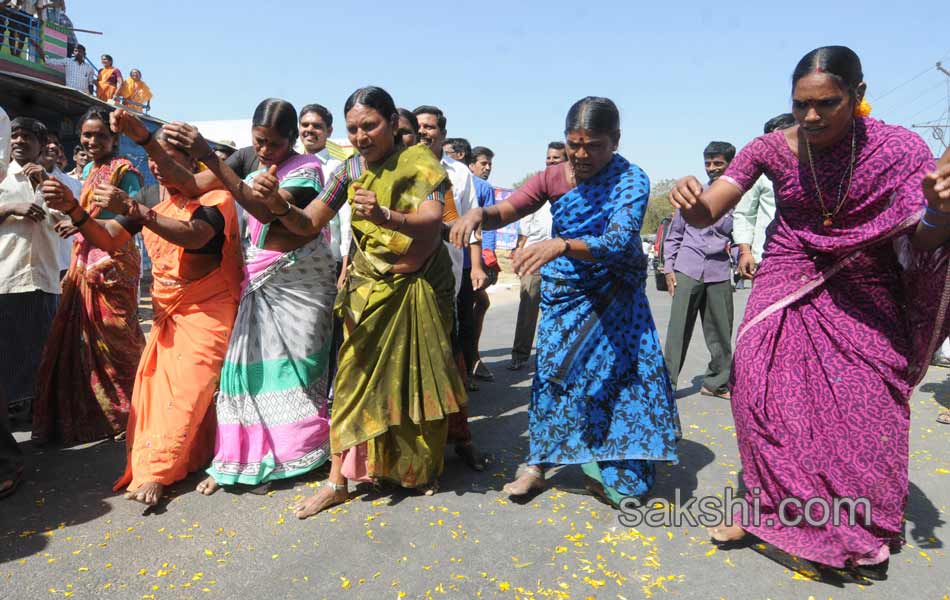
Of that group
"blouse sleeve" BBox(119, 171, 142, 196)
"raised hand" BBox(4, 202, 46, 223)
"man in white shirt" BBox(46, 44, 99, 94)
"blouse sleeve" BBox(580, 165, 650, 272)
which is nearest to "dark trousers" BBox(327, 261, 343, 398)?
"blouse sleeve" BBox(119, 171, 142, 196)

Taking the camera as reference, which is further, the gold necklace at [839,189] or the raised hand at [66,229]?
the raised hand at [66,229]

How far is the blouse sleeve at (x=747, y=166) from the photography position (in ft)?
9.50

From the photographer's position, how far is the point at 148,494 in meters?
3.33

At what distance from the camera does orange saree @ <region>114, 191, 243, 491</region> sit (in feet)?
11.6

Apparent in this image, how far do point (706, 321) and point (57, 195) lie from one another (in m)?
5.00

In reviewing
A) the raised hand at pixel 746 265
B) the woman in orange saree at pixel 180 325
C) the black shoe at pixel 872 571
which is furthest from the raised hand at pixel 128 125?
the raised hand at pixel 746 265

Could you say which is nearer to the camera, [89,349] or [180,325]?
[180,325]

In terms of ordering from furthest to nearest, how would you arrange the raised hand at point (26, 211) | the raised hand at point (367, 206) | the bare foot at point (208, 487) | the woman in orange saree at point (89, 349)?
the raised hand at point (26, 211) → the woman in orange saree at point (89, 349) → the bare foot at point (208, 487) → the raised hand at point (367, 206)

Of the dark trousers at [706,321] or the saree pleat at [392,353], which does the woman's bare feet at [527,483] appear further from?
the dark trousers at [706,321]

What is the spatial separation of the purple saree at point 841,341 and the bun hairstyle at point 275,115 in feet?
7.67

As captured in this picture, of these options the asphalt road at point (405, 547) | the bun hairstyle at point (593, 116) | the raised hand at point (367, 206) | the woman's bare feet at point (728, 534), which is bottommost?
the asphalt road at point (405, 547)

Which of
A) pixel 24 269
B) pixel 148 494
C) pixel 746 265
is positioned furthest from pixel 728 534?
pixel 24 269

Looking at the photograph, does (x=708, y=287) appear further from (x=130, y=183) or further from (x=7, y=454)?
(x=7, y=454)

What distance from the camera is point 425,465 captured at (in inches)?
137
